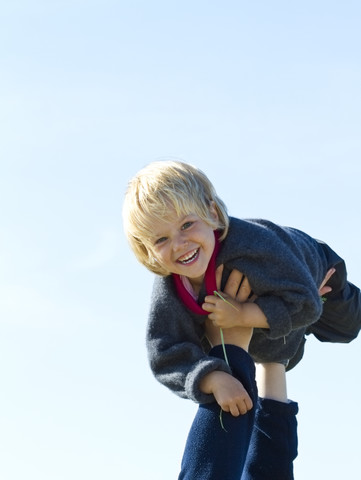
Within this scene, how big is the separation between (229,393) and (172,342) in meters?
0.59

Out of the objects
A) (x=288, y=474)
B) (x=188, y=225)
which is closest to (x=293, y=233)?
(x=188, y=225)

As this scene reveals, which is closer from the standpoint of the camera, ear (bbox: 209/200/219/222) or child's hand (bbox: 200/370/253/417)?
child's hand (bbox: 200/370/253/417)

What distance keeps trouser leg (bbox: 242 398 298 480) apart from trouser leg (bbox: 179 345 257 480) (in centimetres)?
83

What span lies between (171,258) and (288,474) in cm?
156

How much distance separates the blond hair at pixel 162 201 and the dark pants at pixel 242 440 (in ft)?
2.35

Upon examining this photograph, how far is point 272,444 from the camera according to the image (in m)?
6.62

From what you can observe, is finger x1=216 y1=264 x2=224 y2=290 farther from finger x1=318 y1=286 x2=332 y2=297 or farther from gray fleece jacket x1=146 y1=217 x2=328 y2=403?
finger x1=318 y1=286 x2=332 y2=297

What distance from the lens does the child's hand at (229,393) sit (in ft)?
18.6

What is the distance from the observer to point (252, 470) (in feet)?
21.6

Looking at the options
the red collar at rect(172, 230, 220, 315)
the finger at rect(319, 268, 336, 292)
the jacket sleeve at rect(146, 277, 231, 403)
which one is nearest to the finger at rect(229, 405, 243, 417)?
the jacket sleeve at rect(146, 277, 231, 403)

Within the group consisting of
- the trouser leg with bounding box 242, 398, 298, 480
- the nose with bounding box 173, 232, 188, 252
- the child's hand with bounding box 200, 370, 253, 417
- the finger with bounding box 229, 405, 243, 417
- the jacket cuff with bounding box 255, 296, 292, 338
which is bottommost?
the finger with bounding box 229, 405, 243, 417

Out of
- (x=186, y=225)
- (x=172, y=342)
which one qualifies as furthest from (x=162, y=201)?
(x=172, y=342)

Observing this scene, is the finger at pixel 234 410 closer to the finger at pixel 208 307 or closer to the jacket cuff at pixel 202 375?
the jacket cuff at pixel 202 375

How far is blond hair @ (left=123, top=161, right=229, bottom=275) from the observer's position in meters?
6.02
